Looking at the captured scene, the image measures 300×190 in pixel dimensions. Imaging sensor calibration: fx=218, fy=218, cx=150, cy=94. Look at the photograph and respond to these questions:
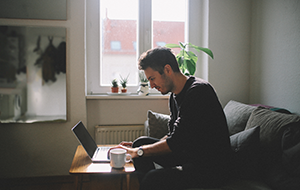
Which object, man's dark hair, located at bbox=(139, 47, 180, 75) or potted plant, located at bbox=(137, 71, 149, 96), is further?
potted plant, located at bbox=(137, 71, 149, 96)

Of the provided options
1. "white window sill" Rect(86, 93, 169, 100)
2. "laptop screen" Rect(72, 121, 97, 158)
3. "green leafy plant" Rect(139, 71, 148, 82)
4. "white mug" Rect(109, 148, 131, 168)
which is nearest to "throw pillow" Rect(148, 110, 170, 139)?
"white window sill" Rect(86, 93, 169, 100)

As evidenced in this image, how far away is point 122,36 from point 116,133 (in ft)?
3.44

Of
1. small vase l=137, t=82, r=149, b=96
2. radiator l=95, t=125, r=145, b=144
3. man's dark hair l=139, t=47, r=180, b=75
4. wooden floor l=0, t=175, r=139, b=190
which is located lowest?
wooden floor l=0, t=175, r=139, b=190

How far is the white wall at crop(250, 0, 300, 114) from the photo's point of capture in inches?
66.6

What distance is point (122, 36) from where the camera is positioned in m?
2.39

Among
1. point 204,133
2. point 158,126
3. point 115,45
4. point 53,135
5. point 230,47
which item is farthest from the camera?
point 115,45

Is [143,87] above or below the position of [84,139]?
above

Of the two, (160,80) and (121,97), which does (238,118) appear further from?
(121,97)

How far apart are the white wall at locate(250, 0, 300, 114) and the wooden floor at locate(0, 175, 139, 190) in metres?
1.47

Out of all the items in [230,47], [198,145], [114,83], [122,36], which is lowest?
[198,145]

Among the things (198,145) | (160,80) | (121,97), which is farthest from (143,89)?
(198,145)

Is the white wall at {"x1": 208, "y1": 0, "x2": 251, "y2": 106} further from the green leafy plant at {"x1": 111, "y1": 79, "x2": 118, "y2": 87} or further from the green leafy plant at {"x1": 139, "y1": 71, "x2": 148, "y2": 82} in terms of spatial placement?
the green leafy plant at {"x1": 111, "y1": 79, "x2": 118, "y2": 87}

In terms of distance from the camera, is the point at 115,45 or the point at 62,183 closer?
the point at 62,183

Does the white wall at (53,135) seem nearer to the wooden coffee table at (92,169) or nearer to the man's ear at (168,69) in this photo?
the wooden coffee table at (92,169)
